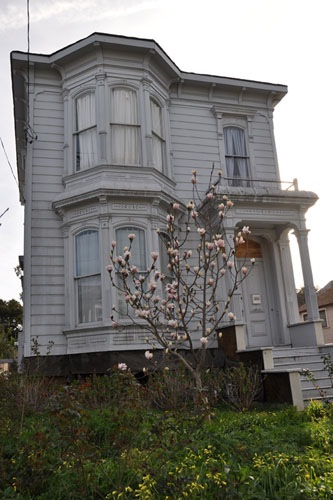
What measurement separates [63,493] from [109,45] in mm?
10241

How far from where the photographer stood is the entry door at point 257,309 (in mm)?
11617

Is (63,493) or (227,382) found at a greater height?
(227,382)

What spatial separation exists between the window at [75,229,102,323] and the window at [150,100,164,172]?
2.60 metres

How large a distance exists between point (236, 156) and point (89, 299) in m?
5.71

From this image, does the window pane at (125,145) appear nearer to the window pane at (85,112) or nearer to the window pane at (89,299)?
the window pane at (85,112)

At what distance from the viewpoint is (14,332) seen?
1262 inches

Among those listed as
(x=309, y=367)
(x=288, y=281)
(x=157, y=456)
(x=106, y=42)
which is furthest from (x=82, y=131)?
(x=157, y=456)

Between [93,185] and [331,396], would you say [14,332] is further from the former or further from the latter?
[331,396]

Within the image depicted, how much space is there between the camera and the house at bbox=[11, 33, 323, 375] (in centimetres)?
1028

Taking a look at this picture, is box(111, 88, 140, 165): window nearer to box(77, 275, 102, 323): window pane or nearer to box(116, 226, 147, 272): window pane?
box(116, 226, 147, 272): window pane

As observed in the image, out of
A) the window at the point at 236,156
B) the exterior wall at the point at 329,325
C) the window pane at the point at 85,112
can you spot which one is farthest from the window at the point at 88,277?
the exterior wall at the point at 329,325

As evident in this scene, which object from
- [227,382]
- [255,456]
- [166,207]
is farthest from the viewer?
[166,207]

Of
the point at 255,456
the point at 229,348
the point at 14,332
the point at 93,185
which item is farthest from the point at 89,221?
the point at 14,332

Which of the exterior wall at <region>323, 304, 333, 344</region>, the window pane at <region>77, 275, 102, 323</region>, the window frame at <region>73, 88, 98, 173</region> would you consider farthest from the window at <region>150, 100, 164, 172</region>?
the exterior wall at <region>323, 304, 333, 344</region>
